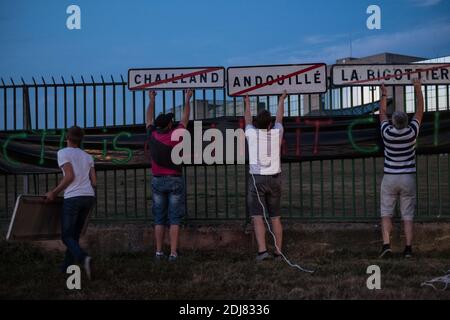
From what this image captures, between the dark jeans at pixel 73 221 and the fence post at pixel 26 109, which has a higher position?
the fence post at pixel 26 109

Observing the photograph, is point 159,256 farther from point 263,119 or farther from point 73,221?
point 263,119

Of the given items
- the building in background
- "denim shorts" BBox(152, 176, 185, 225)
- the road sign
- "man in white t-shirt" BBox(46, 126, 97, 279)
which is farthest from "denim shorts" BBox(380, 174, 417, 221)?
the road sign

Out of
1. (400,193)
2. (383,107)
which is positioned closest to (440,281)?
(400,193)

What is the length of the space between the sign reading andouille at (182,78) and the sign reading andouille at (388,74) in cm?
158

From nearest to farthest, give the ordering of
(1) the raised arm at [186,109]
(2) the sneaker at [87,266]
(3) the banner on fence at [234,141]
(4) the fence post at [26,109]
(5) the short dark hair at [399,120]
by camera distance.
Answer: (2) the sneaker at [87,266] → (5) the short dark hair at [399,120] → (1) the raised arm at [186,109] → (3) the banner on fence at [234,141] → (4) the fence post at [26,109]

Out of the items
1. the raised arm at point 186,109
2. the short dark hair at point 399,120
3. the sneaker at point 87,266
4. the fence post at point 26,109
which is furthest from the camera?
the fence post at point 26,109

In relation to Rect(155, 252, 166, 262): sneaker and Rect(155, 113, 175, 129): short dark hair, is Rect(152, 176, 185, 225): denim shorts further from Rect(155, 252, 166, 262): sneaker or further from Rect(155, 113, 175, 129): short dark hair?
Rect(155, 113, 175, 129): short dark hair

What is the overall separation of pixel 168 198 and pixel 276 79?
7.15 feet

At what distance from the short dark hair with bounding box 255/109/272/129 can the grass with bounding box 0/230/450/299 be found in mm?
1638

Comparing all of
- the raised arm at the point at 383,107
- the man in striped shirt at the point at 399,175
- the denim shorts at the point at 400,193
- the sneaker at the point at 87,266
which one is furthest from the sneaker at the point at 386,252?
the sneaker at the point at 87,266

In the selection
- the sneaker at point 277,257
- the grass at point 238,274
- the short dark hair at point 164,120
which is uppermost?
the short dark hair at point 164,120

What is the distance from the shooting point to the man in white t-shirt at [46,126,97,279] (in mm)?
5930

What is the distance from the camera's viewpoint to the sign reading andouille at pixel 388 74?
7.26m

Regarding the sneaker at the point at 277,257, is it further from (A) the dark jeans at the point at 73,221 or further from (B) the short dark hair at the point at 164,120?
(A) the dark jeans at the point at 73,221
